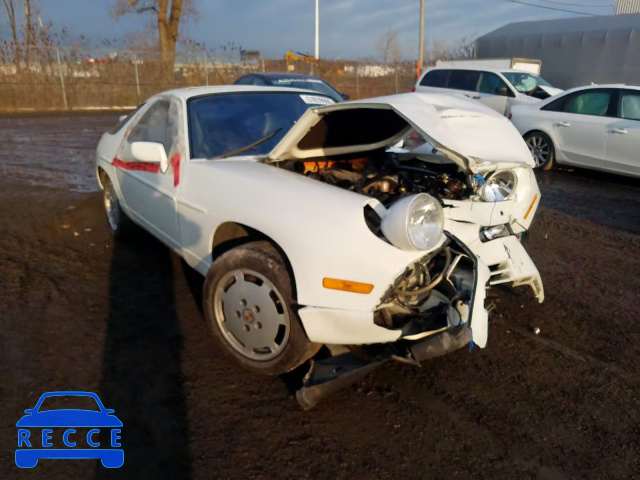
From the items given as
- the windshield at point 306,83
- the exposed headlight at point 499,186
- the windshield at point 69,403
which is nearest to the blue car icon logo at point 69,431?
the windshield at point 69,403

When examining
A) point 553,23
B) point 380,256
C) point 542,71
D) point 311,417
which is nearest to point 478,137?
point 380,256

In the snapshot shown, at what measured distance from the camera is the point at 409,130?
3811 mm

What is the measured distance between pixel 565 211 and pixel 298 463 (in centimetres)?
536

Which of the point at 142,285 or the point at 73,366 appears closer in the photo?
the point at 73,366

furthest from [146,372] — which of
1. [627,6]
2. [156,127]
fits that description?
[627,6]

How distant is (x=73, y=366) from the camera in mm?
2938

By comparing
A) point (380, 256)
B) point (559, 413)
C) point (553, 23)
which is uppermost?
point (553, 23)

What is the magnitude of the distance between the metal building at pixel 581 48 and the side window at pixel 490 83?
1377 cm

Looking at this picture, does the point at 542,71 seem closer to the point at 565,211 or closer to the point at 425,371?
the point at 565,211

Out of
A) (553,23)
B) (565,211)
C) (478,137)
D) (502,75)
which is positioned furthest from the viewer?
(553,23)

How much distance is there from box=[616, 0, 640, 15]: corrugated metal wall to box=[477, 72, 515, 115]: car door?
29.2 metres

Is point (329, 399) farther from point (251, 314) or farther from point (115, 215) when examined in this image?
point (115, 215)

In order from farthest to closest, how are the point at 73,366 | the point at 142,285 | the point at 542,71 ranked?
the point at 542,71, the point at 142,285, the point at 73,366

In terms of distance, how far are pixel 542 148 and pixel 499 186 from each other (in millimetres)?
6341
